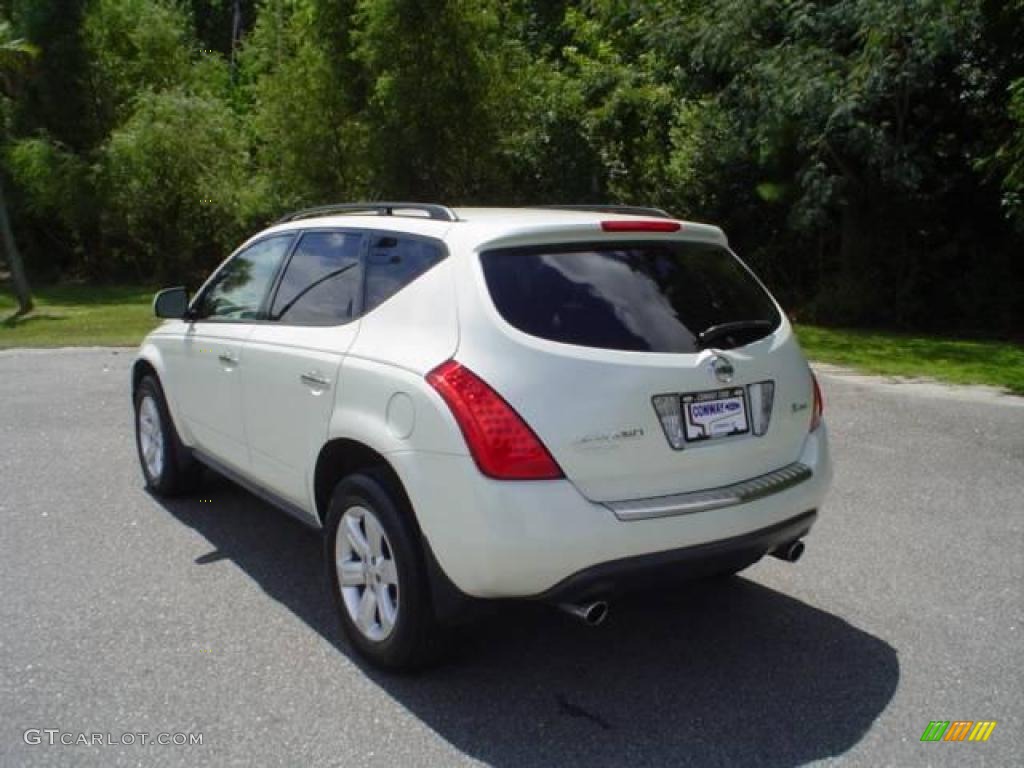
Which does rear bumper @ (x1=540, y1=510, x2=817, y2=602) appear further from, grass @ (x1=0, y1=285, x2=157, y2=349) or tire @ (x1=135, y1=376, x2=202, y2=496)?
grass @ (x1=0, y1=285, x2=157, y2=349)

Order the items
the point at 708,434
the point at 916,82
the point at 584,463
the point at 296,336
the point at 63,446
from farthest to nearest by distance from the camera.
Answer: the point at 916,82 → the point at 63,446 → the point at 296,336 → the point at 708,434 → the point at 584,463

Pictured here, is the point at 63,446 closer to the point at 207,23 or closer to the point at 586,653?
the point at 586,653

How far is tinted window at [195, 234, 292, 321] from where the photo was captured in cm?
495

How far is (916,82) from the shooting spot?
559 inches

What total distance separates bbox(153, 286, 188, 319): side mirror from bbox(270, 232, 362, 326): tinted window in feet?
3.74

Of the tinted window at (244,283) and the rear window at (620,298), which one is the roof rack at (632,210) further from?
the tinted window at (244,283)

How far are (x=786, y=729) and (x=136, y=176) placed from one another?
24550 millimetres

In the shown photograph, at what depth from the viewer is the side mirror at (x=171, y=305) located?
18.3 feet

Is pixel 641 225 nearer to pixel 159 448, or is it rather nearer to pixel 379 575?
pixel 379 575

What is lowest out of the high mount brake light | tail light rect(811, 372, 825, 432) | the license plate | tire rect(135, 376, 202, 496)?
tire rect(135, 376, 202, 496)

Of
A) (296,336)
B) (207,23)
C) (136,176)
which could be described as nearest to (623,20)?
(136,176)

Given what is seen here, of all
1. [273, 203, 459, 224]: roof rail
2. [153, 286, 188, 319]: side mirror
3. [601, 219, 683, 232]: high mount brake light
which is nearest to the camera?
[601, 219, 683, 232]: high mount brake light

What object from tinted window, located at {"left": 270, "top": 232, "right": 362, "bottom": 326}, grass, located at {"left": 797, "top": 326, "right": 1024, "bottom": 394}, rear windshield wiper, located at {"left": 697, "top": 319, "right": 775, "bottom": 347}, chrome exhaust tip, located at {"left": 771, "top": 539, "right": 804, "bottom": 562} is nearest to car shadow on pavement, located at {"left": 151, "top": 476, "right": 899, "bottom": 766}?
chrome exhaust tip, located at {"left": 771, "top": 539, "right": 804, "bottom": 562}

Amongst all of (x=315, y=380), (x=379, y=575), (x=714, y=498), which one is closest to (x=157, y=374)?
(x=315, y=380)
